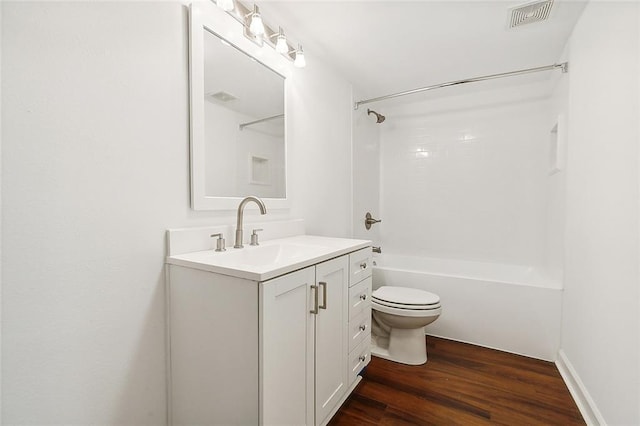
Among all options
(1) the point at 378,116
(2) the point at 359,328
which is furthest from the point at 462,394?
(1) the point at 378,116

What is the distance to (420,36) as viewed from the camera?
189cm

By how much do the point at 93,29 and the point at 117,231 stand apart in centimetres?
68

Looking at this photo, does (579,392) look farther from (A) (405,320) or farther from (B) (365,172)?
(B) (365,172)

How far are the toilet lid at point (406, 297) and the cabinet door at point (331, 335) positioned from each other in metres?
0.62

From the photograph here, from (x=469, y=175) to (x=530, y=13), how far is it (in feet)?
5.20

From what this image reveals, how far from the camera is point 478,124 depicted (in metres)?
2.95

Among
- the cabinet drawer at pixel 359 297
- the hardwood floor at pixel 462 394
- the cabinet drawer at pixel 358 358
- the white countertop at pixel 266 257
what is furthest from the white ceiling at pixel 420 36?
the hardwood floor at pixel 462 394

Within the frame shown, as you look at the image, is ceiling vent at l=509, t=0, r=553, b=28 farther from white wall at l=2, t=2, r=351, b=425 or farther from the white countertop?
white wall at l=2, t=2, r=351, b=425

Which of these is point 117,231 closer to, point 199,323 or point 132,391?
point 199,323

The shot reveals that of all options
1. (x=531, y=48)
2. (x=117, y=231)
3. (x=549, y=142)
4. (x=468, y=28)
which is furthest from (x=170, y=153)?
(x=549, y=142)

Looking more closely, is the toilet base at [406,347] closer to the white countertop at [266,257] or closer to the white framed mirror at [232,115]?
the white countertop at [266,257]

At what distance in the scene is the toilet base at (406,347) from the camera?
1.94 metres

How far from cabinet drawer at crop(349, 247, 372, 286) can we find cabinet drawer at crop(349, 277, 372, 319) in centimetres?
4

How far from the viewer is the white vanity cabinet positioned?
0.93 meters
